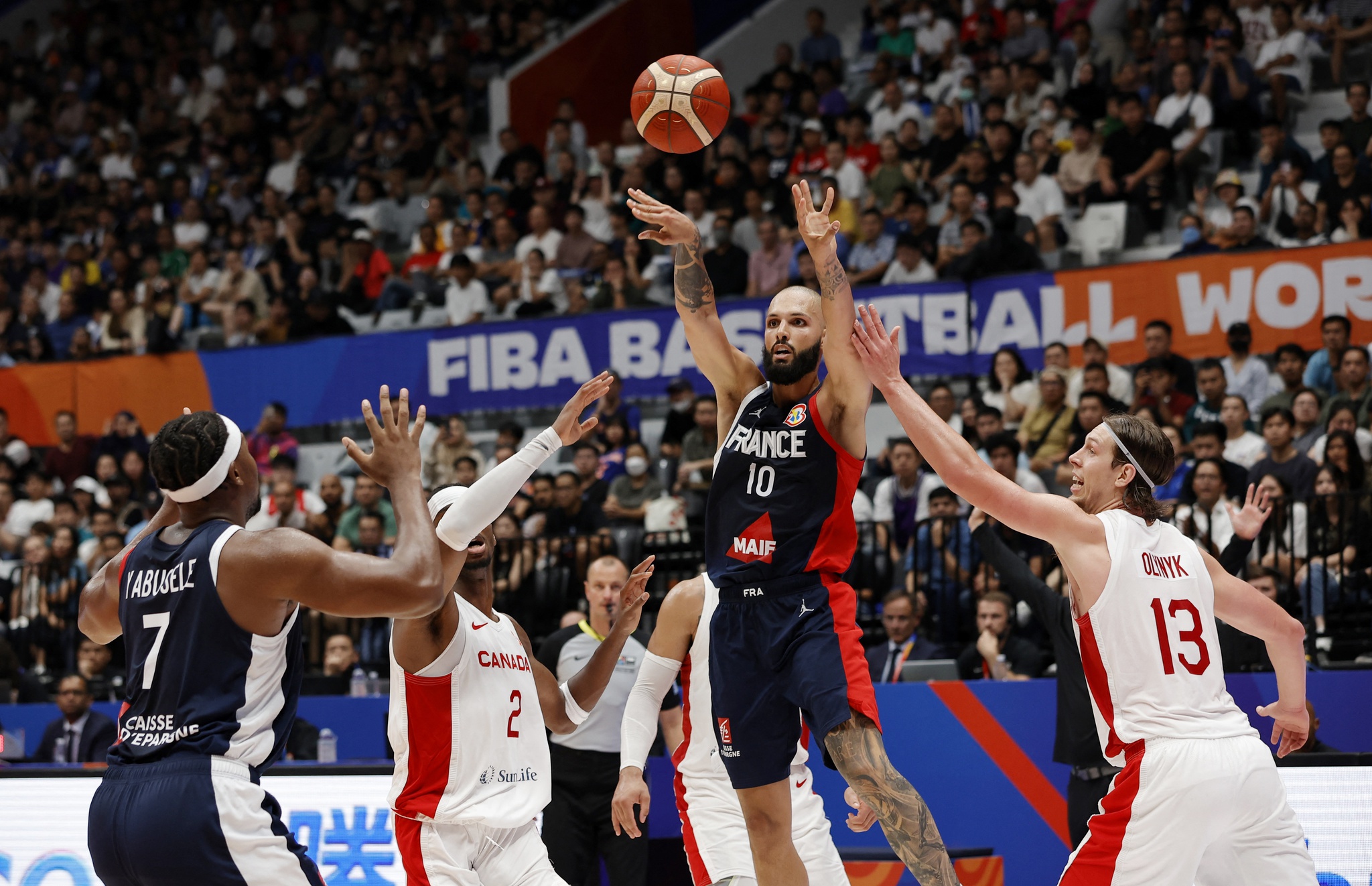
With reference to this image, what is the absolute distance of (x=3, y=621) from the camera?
1395 cm

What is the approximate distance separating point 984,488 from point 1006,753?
451 cm

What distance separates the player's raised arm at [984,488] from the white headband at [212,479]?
2.26 metres

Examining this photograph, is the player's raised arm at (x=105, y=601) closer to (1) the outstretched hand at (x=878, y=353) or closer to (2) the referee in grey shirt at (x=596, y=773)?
(1) the outstretched hand at (x=878, y=353)

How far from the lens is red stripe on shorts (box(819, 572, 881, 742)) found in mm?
5559

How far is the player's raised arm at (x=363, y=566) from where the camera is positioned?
165 inches

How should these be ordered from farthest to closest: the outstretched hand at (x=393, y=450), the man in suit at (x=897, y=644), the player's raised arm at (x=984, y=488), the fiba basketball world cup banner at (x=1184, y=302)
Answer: the fiba basketball world cup banner at (x=1184, y=302) → the man in suit at (x=897, y=644) → the player's raised arm at (x=984, y=488) → the outstretched hand at (x=393, y=450)

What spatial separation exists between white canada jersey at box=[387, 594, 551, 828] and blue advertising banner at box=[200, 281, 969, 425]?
8.19m

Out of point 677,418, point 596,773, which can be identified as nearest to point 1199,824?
point 596,773

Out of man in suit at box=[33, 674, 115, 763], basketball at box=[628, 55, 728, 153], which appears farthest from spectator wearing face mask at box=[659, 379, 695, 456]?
basketball at box=[628, 55, 728, 153]

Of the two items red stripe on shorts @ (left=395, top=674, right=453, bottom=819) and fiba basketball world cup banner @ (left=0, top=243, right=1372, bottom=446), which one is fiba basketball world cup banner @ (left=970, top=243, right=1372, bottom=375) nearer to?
fiba basketball world cup banner @ (left=0, top=243, right=1372, bottom=446)

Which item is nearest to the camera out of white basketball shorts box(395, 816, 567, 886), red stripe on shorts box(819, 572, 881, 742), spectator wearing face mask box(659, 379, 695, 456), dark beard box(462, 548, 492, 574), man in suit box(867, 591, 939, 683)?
red stripe on shorts box(819, 572, 881, 742)

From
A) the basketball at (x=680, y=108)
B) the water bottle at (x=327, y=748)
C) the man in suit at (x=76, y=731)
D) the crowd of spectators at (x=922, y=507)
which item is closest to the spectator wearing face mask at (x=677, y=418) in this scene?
the crowd of spectators at (x=922, y=507)

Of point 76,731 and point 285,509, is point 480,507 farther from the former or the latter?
point 285,509

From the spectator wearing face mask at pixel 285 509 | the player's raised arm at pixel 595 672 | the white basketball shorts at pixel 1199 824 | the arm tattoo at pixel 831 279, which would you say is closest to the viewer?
the white basketball shorts at pixel 1199 824
